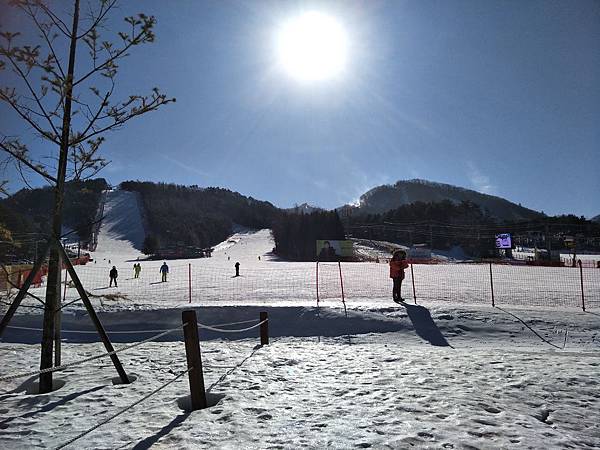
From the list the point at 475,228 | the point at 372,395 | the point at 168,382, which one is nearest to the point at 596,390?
the point at 372,395

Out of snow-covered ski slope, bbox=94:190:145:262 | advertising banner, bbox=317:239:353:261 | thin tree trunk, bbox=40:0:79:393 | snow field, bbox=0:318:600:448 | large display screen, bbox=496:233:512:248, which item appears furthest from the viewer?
snow-covered ski slope, bbox=94:190:145:262

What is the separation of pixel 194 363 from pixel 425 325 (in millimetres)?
8096

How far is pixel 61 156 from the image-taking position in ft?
18.7

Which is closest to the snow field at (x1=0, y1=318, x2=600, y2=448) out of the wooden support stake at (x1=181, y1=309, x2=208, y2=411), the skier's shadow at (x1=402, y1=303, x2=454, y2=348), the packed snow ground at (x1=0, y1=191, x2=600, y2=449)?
the packed snow ground at (x1=0, y1=191, x2=600, y2=449)

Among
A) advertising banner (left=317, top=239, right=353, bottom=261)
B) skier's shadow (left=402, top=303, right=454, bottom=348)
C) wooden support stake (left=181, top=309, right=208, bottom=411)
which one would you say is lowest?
skier's shadow (left=402, top=303, right=454, bottom=348)

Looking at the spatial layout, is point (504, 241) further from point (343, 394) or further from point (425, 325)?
point (343, 394)

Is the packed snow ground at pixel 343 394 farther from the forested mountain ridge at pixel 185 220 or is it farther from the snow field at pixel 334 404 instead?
the forested mountain ridge at pixel 185 220

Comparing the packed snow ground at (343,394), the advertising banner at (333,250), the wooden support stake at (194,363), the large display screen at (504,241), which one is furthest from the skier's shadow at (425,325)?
the large display screen at (504,241)

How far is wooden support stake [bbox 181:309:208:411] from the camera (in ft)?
15.5

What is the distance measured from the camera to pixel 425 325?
11078 mm

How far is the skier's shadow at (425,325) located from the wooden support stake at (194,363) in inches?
262

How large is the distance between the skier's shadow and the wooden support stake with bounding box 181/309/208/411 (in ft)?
21.8

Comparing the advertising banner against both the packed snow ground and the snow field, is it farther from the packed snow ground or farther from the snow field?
the snow field

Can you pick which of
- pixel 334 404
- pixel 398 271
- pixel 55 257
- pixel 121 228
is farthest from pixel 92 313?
pixel 121 228
